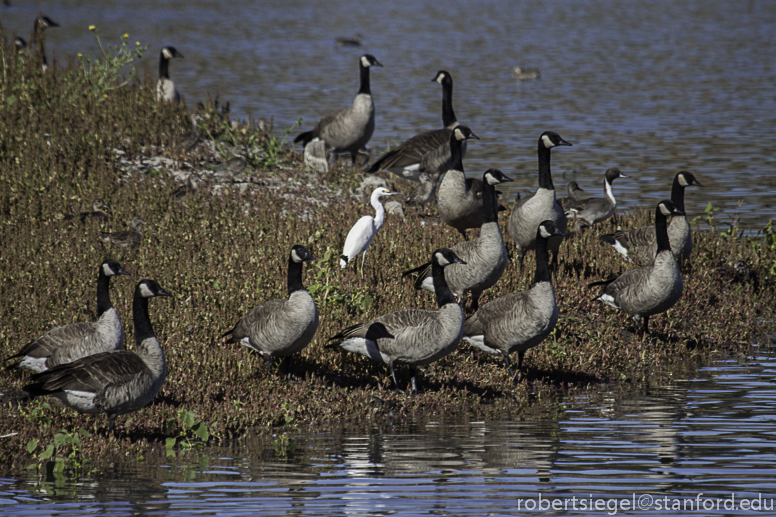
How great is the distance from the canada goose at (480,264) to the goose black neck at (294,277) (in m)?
2.46

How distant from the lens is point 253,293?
13.1 metres

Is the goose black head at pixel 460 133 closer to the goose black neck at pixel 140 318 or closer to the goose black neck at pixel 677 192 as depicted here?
the goose black neck at pixel 677 192

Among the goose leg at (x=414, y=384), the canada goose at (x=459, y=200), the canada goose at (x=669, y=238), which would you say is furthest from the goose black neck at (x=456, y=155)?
the goose leg at (x=414, y=384)

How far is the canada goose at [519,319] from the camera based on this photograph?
37.3 feet

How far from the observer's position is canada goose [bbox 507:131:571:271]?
14398 mm

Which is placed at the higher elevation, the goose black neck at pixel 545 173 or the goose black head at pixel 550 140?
the goose black head at pixel 550 140

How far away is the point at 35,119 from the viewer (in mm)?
19656

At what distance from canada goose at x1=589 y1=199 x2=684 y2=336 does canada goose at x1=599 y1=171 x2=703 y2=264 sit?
1249mm

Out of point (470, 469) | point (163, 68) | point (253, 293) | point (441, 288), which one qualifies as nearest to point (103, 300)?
point (253, 293)

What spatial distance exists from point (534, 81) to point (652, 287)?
35.7m

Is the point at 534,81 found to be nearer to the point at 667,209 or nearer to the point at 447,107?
the point at 447,107

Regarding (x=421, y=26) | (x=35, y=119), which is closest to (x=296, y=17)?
(x=421, y=26)

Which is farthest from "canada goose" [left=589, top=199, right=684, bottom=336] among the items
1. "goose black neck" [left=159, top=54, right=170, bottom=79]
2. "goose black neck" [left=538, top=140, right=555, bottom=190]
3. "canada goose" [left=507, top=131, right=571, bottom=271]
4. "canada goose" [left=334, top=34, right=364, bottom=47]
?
"canada goose" [left=334, top=34, right=364, bottom=47]

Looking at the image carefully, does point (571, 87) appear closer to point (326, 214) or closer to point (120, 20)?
point (326, 214)
